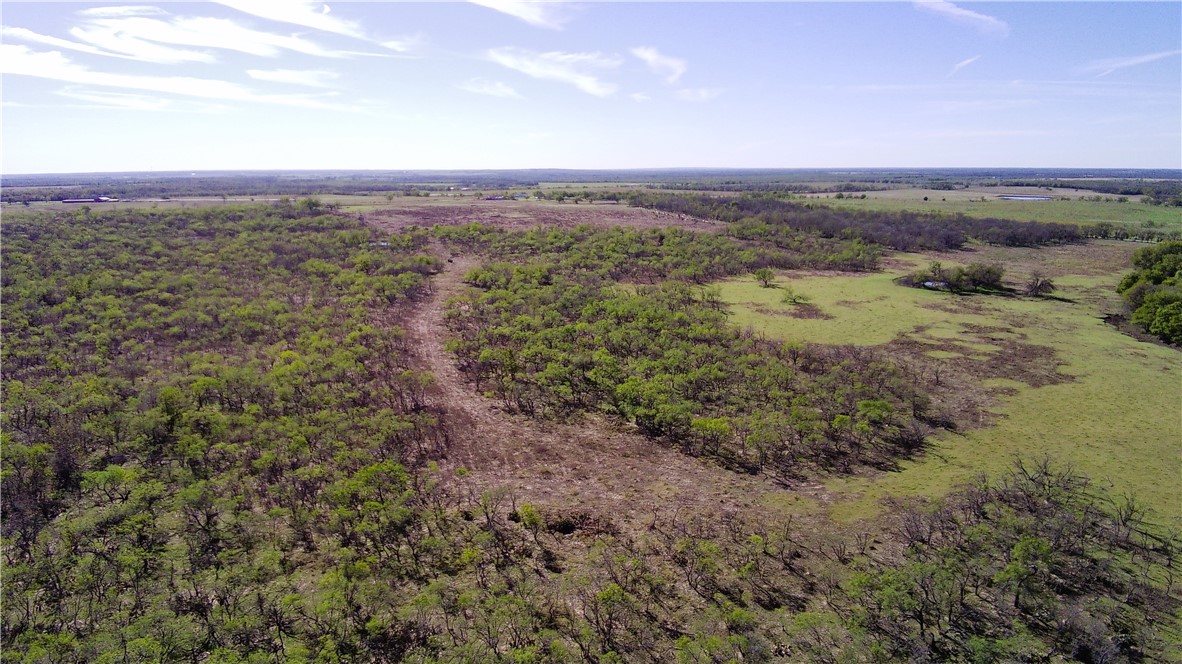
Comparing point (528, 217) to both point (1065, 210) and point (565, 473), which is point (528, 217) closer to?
point (565, 473)

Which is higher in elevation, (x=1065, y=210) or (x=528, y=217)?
(x=1065, y=210)

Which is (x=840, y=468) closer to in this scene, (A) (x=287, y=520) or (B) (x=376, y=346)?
(A) (x=287, y=520)

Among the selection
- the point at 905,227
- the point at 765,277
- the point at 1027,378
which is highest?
the point at 905,227

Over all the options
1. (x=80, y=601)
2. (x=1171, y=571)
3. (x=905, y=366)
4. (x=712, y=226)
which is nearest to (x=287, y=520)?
(x=80, y=601)

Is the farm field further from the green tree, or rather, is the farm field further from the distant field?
the distant field

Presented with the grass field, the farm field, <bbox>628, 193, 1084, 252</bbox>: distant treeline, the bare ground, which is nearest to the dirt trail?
the farm field

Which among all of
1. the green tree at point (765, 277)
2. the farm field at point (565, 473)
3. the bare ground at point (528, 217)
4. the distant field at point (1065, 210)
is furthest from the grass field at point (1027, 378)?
the distant field at point (1065, 210)

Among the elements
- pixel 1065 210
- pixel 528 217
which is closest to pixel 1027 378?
pixel 528 217

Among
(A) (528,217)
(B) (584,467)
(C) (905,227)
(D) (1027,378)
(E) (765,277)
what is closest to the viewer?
(B) (584,467)

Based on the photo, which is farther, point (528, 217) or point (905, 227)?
point (528, 217)
